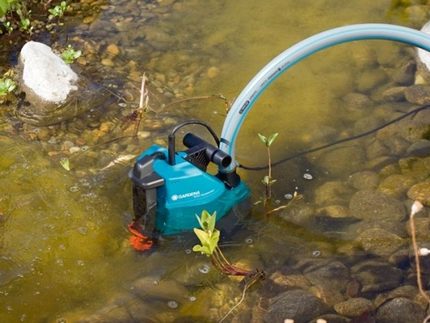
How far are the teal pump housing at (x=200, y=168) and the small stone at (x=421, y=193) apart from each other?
75 centimetres

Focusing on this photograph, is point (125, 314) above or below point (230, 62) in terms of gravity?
below

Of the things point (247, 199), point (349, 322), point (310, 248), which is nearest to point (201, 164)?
point (247, 199)

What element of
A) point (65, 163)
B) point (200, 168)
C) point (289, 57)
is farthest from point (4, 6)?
point (289, 57)

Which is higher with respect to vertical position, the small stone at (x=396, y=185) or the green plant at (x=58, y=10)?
the green plant at (x=58, y=10)

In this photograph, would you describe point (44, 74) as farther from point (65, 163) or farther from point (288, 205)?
point (288, 205)

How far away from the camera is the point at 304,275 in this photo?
3.22 meters

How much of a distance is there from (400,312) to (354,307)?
7.4 inches

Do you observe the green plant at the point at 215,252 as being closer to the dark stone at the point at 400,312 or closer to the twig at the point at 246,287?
the twig at the point at 246,287

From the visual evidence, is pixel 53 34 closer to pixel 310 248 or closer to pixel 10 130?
pixel 10 130

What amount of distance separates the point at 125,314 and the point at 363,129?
1.87 m

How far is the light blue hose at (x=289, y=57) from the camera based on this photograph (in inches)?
129

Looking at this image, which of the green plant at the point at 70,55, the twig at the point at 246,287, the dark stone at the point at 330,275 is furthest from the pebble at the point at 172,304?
the green plant at the point at 70,55

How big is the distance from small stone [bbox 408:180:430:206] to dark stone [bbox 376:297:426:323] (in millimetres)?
761

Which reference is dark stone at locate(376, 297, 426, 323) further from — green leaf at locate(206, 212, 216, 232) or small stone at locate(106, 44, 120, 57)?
small stone at locate(106, 44, 120, 57)
